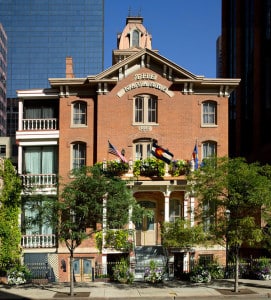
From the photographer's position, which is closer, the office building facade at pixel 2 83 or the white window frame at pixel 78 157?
the white window frame at pixel 78 157

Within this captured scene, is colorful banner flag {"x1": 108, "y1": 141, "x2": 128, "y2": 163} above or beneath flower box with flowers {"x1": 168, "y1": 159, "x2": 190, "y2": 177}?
above

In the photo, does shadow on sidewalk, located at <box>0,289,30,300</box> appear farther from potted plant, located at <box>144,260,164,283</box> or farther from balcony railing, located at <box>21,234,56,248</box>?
potted plant, located at <box>144,260,164,283</box>

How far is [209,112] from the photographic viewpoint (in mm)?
34625

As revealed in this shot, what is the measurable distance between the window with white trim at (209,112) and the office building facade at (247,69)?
1172cm

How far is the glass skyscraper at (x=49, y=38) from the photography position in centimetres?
16575

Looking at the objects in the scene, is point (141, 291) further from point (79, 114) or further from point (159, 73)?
point (159, 73)

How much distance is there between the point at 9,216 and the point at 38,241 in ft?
9.40

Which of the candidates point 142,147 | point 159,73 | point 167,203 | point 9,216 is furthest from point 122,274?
point 159,73

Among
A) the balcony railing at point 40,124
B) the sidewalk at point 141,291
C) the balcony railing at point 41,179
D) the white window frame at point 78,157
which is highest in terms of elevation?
the balcony railing at point 40,124

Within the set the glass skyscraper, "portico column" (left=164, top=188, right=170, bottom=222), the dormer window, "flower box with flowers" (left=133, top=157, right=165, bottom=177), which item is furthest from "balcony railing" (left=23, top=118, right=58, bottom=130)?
the glass skyscraper

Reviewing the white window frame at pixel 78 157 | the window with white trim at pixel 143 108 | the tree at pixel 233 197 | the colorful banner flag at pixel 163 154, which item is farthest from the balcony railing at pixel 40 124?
the tree at pixel 233 197

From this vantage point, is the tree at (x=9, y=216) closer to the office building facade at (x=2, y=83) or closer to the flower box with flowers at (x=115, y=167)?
the flower box with flowers at (x=115, y=167)

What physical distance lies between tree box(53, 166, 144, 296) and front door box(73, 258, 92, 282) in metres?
6.47

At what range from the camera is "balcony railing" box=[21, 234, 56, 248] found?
32812 mm
